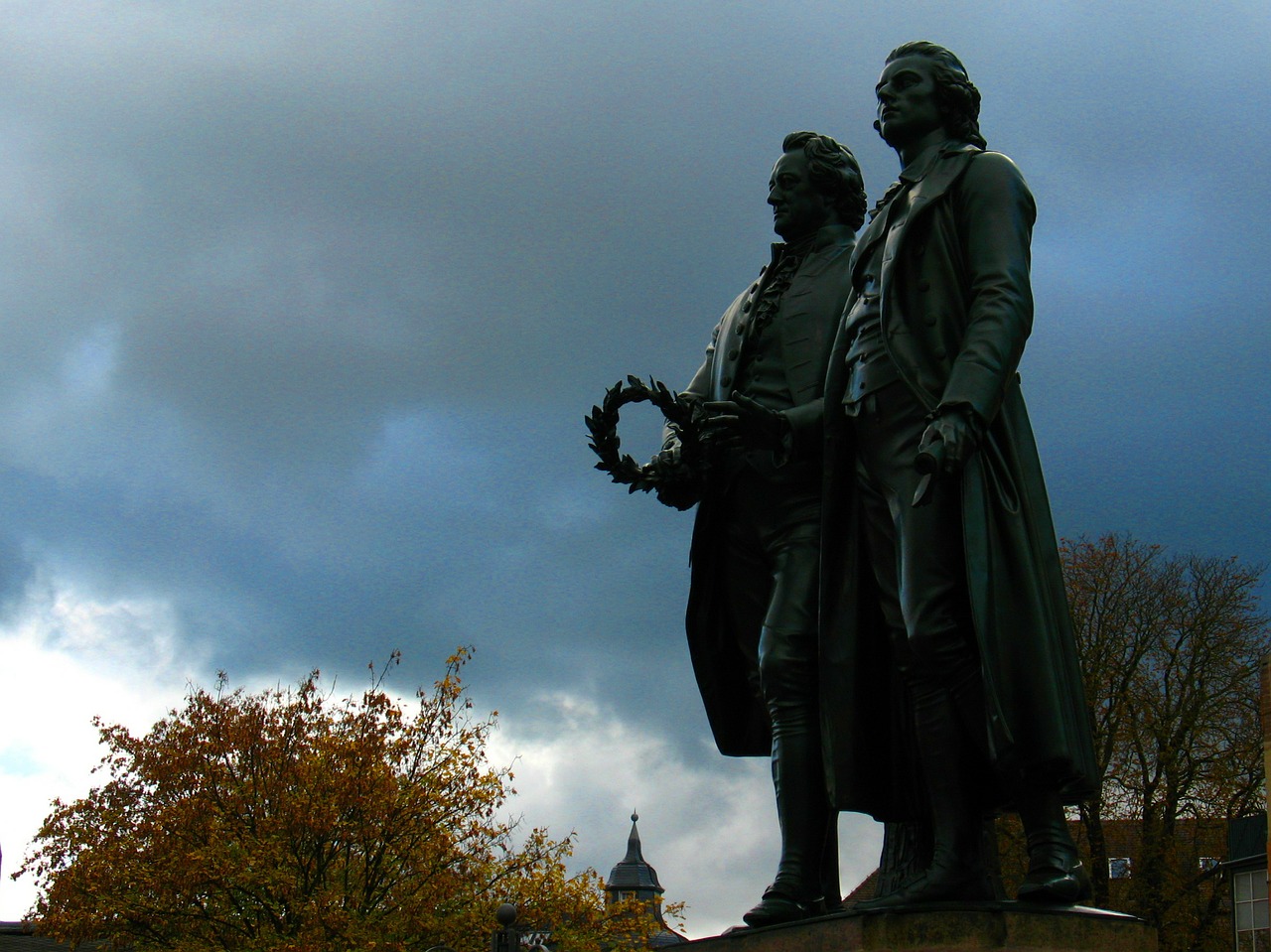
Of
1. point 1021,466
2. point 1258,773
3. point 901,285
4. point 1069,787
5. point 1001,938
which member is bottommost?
point 1001,938

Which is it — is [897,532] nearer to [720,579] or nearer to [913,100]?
[720,579]

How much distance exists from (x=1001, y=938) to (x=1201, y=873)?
25.4 meters

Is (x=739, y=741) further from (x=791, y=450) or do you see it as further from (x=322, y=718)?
(x=322, y=718)

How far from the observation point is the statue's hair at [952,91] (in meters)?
5.66

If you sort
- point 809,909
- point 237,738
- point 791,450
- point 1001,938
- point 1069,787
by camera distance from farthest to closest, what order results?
point 237,738 < point 791,450 < point 809,909 < point 1069,787 < point 1001,938

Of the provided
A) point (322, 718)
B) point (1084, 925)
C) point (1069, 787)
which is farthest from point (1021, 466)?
point (322, 718)

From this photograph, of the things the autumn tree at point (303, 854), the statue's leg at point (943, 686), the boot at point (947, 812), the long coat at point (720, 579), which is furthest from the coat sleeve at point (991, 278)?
the autumn tree at point (303, 854)

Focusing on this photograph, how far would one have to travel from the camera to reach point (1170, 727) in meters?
27.6

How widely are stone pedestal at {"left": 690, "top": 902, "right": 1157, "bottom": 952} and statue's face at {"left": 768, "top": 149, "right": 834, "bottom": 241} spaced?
296 cm

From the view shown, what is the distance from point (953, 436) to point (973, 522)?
12.6 inches

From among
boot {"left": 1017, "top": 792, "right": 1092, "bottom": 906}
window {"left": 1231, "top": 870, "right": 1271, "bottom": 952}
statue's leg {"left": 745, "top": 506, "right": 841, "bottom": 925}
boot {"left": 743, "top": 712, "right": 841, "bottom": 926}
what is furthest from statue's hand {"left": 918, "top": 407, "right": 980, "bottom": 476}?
window {"left": 1231, "top": 870, "right": 1271, "bottom": 952}

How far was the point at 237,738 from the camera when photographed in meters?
26.8

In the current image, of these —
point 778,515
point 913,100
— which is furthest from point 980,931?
point 913,100

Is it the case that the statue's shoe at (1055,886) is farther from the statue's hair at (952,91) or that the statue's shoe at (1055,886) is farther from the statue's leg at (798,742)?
the statue's hair at (952,91)
